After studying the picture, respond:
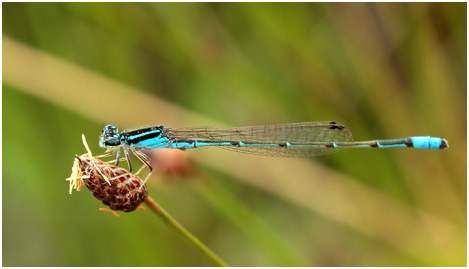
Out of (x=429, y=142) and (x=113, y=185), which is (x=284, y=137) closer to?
(x=429, y=142)

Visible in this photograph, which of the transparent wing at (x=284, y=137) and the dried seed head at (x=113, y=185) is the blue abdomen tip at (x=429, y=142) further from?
the dried seed head at (x=113, y=185)

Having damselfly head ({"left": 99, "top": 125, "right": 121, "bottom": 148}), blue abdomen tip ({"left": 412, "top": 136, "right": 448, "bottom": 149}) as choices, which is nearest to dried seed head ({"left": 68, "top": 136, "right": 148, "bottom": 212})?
damselfly head ({"left": 99, "top": 125, "right": 121, "bottom": 148})

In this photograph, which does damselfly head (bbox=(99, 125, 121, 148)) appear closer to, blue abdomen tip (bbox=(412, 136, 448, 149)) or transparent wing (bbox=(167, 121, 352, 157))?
transparent wing (bbox=(167, 121, 352, 157))

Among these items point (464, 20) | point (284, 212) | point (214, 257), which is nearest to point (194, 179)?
point (214, 257)

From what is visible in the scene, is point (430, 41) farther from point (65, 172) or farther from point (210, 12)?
point (65, 172)

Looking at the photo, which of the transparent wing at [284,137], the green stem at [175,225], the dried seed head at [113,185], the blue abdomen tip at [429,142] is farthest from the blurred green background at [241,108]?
the green stem at [175,225]
